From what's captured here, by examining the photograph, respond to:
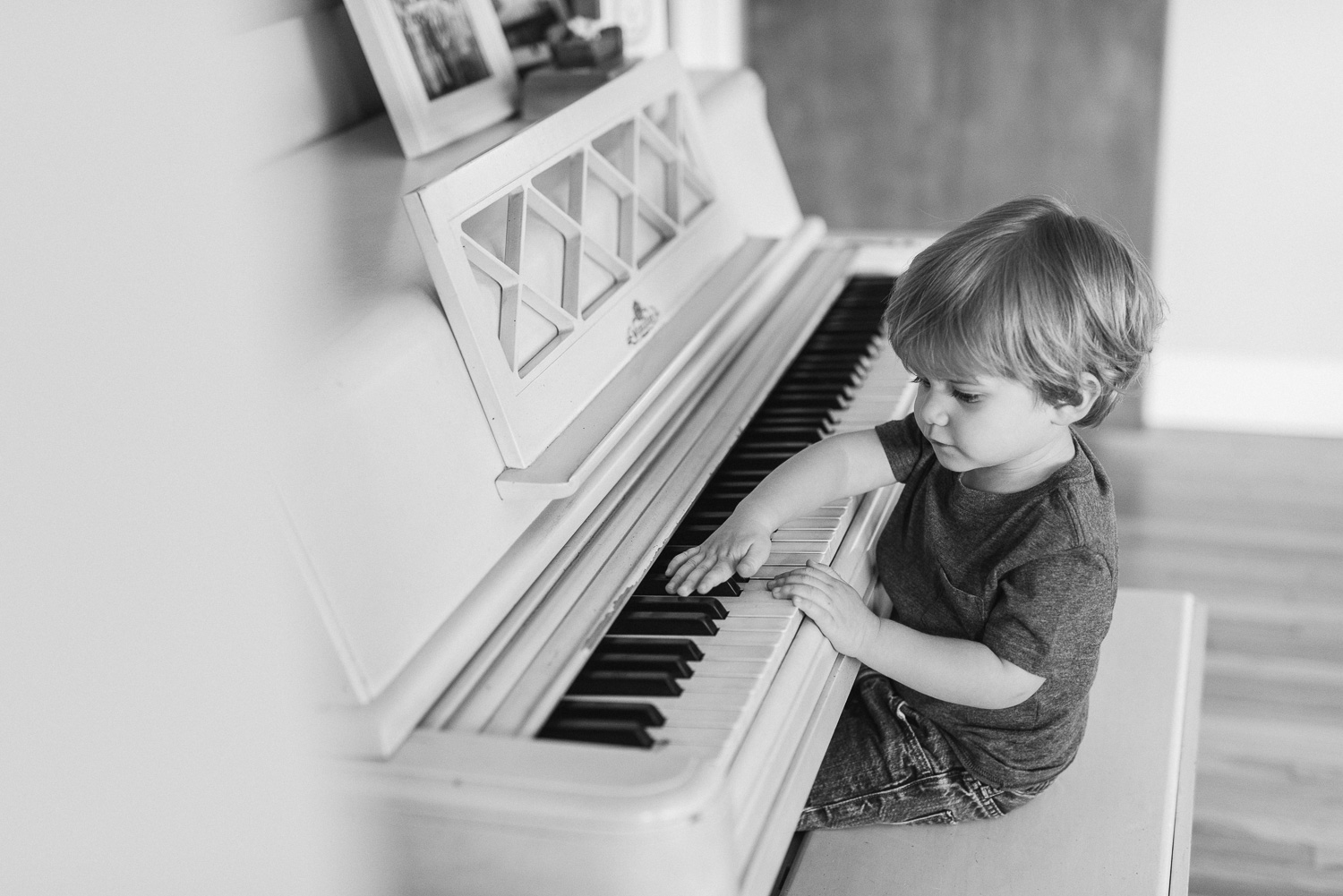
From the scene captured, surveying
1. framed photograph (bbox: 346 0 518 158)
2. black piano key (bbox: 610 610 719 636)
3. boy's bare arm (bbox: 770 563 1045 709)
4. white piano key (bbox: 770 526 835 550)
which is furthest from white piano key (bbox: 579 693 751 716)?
Result: framed photograph (bbox: 346 0 518 158)

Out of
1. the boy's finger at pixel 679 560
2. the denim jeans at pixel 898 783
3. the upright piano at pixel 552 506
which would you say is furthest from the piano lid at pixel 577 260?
the denim jeans at pixel 898 783

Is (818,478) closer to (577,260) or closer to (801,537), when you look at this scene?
(801,537)

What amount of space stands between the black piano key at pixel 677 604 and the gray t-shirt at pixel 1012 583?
0.31m

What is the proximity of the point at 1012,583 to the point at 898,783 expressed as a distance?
0.29m

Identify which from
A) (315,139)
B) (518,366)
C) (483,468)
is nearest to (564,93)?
(315,139)

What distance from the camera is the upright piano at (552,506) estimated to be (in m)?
1.03

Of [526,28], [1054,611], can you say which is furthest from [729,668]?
[526,28]

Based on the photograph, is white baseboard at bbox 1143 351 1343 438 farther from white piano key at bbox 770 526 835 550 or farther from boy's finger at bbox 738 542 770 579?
boy's finger at bbox 738 542 770 579

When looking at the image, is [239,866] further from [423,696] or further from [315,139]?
[315,139]

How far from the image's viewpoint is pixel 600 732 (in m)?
1.08

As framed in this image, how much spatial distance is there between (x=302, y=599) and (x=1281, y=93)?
3.46 m

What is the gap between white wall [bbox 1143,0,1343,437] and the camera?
12.0 feet

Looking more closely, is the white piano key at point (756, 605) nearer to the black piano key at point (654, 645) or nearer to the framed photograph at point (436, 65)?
the black piano key at point (654, 645)

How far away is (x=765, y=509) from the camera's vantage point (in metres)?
1.47
